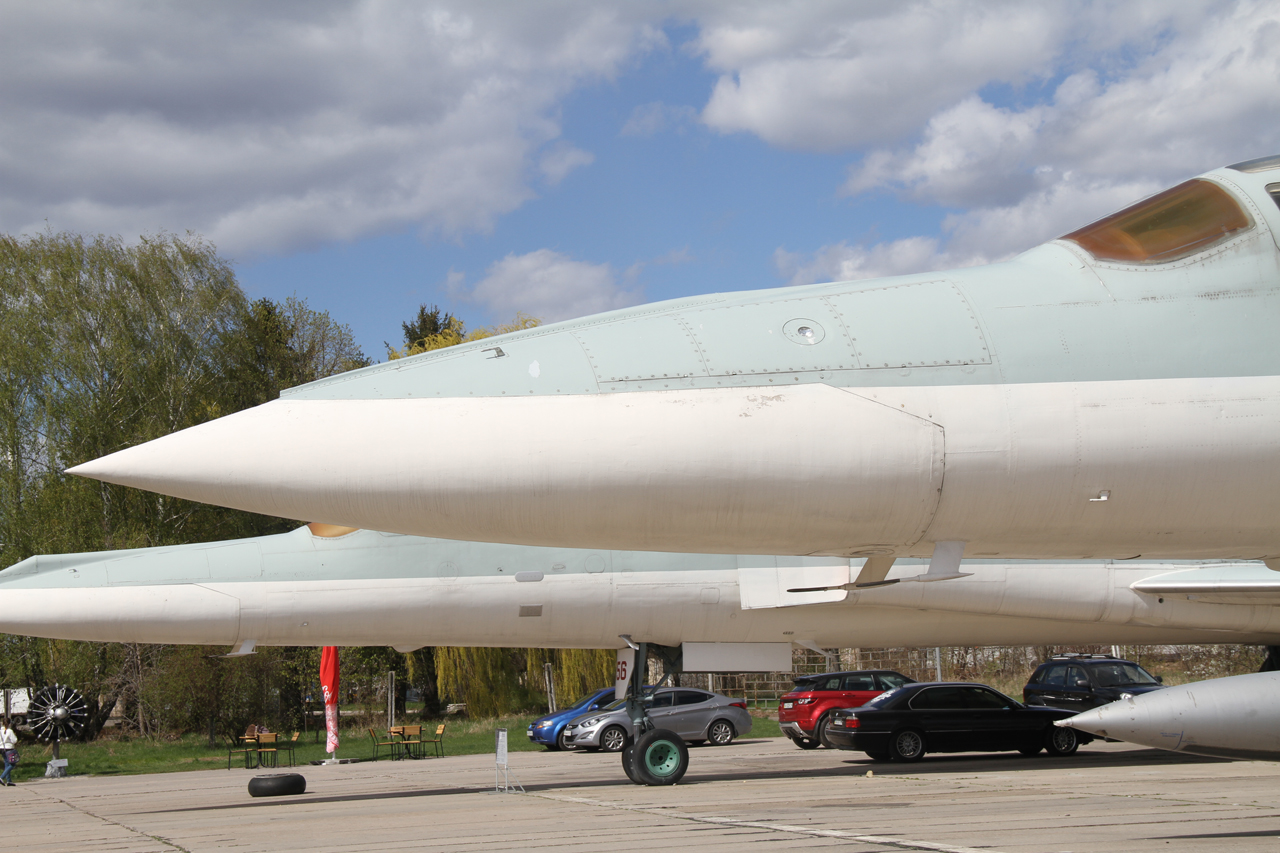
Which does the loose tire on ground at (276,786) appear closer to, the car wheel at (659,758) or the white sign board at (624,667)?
the white sign board at (624,667)

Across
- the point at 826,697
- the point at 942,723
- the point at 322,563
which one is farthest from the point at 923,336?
the point at 826,697

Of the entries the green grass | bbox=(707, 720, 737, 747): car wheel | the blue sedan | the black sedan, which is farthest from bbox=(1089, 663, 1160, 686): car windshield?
the blue sedan

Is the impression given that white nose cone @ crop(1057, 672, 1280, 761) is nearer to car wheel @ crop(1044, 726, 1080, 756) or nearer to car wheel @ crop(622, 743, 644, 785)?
car wheel @ crop(622, 743, 644, 785)

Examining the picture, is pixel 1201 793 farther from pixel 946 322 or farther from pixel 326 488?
pixel 326 488

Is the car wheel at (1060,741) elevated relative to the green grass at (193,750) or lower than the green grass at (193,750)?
elevated

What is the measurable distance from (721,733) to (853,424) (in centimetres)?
1803

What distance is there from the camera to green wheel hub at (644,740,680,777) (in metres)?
12.7

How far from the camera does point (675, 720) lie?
68.0ft

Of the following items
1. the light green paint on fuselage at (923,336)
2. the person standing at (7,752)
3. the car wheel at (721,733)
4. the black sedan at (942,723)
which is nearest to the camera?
the light green paint on fuselage at (923,336)

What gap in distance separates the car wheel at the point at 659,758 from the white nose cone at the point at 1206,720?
287 inches

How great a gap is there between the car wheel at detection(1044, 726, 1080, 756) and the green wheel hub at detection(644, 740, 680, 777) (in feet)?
19.4

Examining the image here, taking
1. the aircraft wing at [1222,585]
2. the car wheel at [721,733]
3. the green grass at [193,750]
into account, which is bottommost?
the green grass at [193,750]

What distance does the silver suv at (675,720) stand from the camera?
67.6 feet

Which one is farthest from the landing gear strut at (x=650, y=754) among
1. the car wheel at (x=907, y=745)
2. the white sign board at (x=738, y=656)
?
the car wheel at (x=907, y=745)
